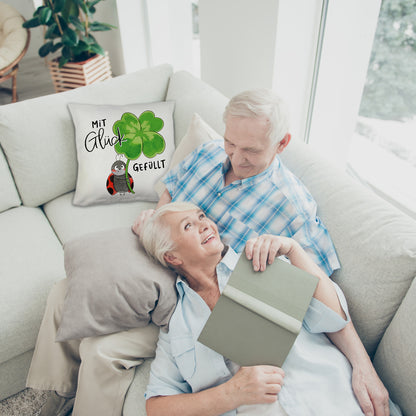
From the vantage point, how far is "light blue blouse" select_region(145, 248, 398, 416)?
0.85 m

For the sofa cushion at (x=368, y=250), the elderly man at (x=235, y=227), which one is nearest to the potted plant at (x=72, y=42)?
the elderly man at (x=235, y=227)

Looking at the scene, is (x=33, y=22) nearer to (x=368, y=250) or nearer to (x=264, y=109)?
(x=264, y=109)

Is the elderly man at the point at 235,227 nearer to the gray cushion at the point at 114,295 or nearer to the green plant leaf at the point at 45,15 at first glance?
the gray cushion at the point at 114,295

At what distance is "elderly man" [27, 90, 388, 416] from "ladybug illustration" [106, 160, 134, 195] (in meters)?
0.39

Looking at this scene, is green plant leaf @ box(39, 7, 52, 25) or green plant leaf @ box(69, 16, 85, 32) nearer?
green plant leaf @ box(39, 7, 52, 25)

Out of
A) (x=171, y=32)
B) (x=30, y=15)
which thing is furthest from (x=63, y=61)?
(x=30, y=15)

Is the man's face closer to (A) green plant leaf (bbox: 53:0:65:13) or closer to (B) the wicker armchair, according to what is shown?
(A) green plant leaf (bbox: 53:0:65:13)

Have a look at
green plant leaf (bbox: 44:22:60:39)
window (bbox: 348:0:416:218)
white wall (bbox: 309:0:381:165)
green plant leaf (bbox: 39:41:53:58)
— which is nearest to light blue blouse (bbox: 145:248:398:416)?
window (bbox: 348:0:416:218)

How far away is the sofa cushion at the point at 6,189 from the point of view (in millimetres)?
1620

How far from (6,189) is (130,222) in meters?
0.61

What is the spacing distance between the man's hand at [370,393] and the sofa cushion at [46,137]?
4.90 ft

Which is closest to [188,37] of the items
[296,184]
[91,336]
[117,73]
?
[117,73]

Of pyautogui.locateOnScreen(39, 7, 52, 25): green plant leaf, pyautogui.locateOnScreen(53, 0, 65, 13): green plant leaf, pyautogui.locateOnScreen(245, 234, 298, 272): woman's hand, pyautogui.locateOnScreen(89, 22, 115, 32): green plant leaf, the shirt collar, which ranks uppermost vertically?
pyautogui.locateOnScreen(53, 0, 65, 13): green plant leaf

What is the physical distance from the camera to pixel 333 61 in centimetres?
173
